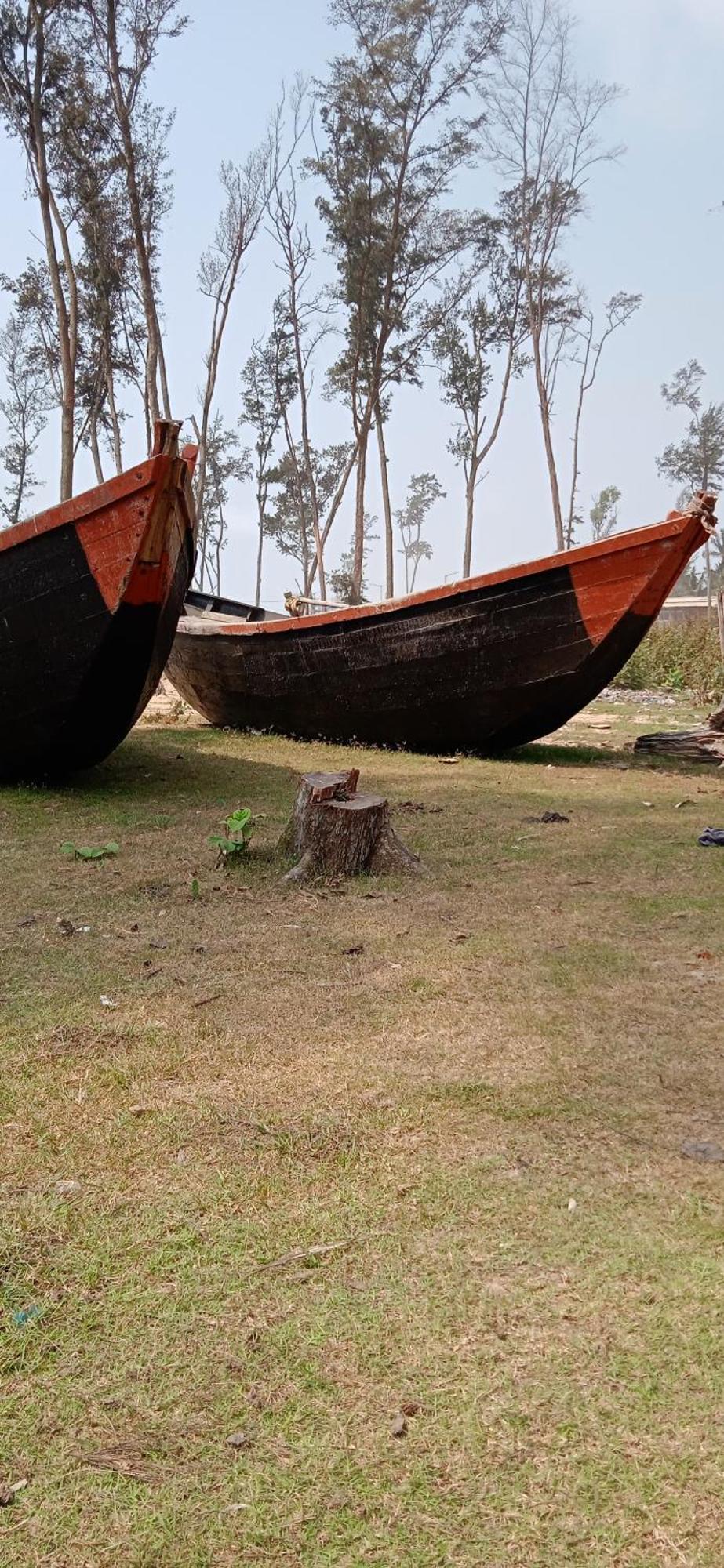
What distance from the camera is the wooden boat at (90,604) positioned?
5164 millimetres

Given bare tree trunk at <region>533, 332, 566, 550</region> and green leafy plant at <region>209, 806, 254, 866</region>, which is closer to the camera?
green leafy plant at <region>209, 806, 254, 866</region>

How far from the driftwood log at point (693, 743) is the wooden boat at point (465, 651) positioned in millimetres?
1172

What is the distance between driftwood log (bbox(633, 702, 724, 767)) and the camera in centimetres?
797

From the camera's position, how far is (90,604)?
538 centimetres

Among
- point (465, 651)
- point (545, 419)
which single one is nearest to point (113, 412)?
point (545, 419)

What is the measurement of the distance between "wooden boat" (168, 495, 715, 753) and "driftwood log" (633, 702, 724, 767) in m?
1.17

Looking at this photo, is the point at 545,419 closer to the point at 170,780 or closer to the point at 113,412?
the point at 113,412

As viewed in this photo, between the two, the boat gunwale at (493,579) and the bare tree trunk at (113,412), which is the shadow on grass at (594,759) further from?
the bare tree trunk at (113,412)

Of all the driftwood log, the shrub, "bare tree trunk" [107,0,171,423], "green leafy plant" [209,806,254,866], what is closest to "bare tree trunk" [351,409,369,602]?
"bare tree trunk" [107,0,171,423]

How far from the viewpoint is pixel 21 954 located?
313 cm

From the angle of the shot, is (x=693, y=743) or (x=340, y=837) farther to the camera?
(x=693, y=743)

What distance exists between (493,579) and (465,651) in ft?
1.92

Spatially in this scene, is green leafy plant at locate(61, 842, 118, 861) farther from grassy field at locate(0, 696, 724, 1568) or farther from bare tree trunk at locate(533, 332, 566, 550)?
bare tree trunk at locate(533, 332, 566, 550)

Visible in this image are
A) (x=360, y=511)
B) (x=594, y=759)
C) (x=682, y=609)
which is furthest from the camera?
(x=682, y=609)
